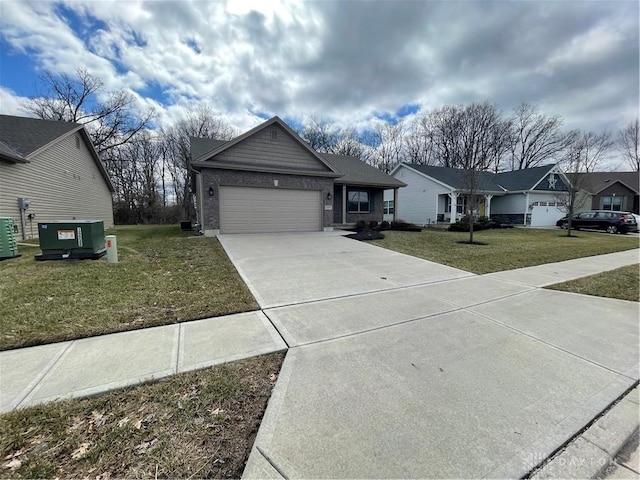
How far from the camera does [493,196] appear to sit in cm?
2438

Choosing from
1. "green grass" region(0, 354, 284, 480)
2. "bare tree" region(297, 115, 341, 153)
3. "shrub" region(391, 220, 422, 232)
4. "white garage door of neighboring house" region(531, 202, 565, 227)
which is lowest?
"green grass" region(0, 354, 284, 480)

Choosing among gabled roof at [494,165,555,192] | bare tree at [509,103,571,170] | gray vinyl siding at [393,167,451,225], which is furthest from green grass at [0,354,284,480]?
bare tree at [509,103,571,170]

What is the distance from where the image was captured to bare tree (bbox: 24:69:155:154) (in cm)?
2539

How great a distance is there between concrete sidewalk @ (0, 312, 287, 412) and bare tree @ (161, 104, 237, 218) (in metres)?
31.4

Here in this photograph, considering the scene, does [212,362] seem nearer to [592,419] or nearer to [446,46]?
[592,419]

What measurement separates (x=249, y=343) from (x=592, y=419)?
316 centimetres

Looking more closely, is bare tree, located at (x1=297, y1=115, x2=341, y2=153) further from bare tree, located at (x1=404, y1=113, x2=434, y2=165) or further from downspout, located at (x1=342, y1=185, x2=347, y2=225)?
downspout, located at (x1=342, y1=185, x2=347, y2=225)

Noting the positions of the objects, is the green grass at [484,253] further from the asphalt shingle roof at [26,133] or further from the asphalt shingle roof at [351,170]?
the asphalt shingle roof at [26,133]

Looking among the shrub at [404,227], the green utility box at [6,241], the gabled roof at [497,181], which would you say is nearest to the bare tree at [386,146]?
the gabled roof at [497,181]

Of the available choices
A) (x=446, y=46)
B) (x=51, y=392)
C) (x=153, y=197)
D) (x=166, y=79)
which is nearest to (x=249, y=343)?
(x=51, y=392)

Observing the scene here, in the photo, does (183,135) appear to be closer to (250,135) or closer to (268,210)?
(250,135)

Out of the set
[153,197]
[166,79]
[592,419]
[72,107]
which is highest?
[72,107]

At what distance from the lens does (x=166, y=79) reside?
1627cm

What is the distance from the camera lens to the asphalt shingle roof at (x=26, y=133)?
36.8 ft
